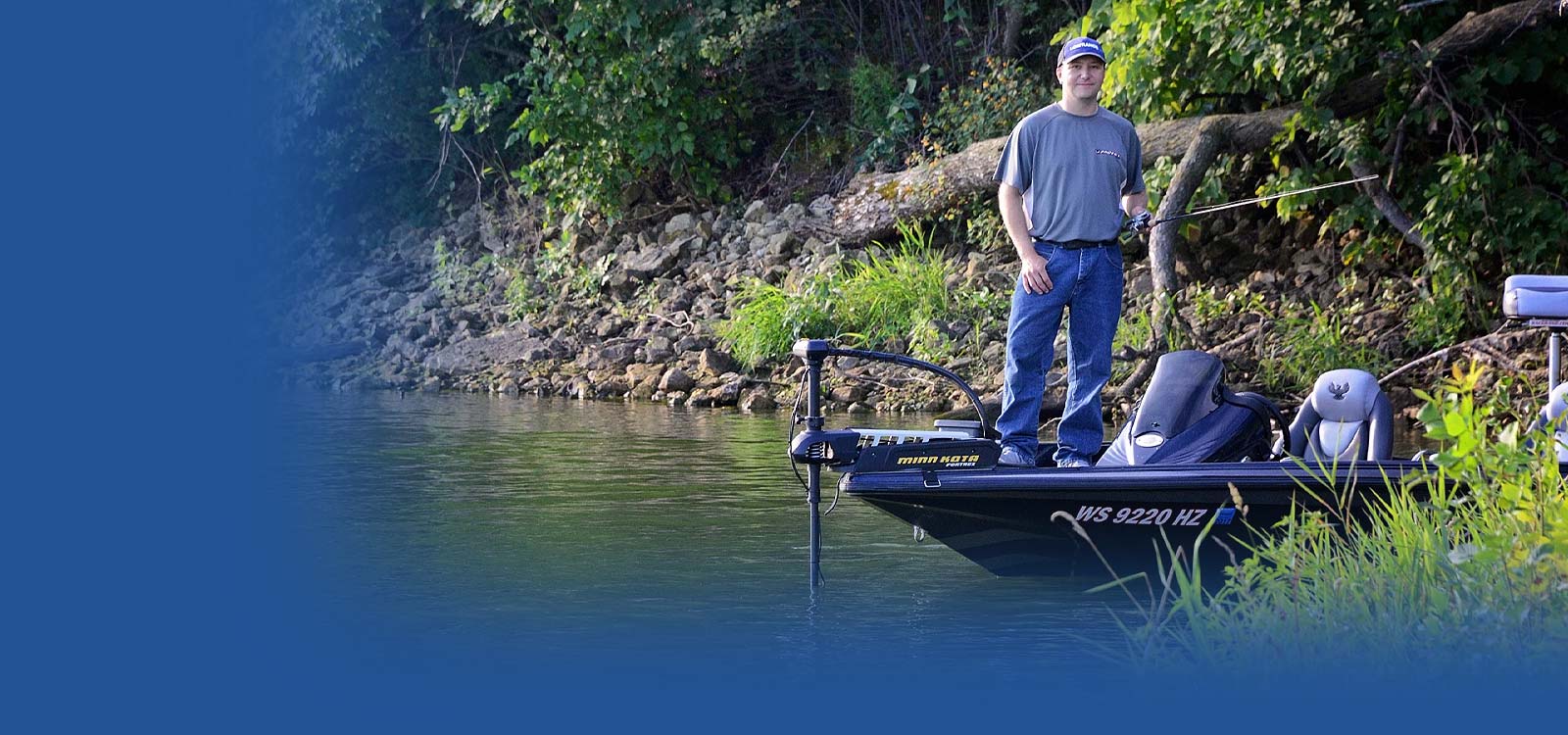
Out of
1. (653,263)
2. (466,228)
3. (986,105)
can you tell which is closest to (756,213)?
(653,263)

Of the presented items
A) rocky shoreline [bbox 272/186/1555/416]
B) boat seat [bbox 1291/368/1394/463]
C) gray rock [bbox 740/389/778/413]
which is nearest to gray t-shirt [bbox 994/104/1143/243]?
boat seat [bbox 1291/368/1394/463]

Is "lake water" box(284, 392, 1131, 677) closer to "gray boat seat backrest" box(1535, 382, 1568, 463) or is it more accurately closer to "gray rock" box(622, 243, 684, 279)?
"gray boat seat backrest" box(1535, 382, 1568, 463)

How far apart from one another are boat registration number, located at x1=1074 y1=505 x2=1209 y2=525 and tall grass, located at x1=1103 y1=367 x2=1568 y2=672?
137 centimetres

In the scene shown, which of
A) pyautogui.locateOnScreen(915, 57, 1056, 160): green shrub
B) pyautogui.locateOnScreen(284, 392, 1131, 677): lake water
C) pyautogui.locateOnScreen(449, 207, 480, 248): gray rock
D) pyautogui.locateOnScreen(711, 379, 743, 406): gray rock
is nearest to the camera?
→ pyautogui.locateOnScreen(284, 392, 1131, 677): lake water

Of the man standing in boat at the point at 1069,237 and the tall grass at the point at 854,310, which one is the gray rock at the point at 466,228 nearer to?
the tall grass at the point at 854,310

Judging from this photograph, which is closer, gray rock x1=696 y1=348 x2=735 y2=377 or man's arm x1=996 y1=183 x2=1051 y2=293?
man's arm x1=996 y1=183 x2=1051 y2=293

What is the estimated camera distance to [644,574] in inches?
280

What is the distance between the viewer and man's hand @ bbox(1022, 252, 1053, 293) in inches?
264

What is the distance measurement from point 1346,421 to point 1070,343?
3.50 ft

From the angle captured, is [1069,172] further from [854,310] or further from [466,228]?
[466,228]

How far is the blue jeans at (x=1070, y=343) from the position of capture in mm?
6770

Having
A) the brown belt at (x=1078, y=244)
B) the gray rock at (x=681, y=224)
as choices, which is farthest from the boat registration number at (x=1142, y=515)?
the gray rock at (x=681, y=224)

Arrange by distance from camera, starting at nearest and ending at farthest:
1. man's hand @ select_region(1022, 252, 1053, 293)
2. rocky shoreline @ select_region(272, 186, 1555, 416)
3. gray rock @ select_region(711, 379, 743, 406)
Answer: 1. man's hand @ select_region(1022, 252, 1053, 293)
2. rocky shoreline @ select_region(272, 186, 1555, 416)
3. gray rock @ select_region(711, 379, 743, 406)

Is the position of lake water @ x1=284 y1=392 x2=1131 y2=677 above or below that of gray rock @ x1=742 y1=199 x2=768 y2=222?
below
